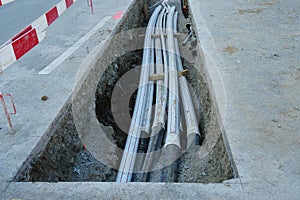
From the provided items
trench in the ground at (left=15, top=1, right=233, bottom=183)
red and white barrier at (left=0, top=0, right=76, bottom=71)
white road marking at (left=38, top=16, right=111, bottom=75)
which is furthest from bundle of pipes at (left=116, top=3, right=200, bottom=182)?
red and white barrier at (left=0, top=0, right=76, bottom=71)

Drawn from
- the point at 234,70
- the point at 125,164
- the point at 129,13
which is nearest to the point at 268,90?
the point at 234,70

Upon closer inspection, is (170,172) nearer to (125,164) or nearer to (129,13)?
(125,164)

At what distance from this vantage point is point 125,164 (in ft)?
12.5

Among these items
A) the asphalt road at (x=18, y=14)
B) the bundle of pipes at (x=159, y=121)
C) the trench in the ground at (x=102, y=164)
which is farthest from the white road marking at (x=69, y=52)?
the asphalt road at (x=18, y=14)

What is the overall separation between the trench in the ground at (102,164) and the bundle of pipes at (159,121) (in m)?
0.17

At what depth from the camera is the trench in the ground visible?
314 cm

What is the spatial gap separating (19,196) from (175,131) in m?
2.20

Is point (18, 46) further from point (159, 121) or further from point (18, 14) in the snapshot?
point (18, 14)

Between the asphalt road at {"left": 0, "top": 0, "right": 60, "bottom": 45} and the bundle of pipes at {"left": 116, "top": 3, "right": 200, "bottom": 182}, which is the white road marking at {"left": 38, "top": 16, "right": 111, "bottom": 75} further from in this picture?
the asphalt road at {"left": 0, "top": 0, "right": 60, "bottom": 45}

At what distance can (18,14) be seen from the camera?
8141 mm

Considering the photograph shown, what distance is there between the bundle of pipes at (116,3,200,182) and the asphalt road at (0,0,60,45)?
10.5ft

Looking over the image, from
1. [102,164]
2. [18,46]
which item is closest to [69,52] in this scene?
[18,46]

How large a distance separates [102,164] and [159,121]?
1.06 meters

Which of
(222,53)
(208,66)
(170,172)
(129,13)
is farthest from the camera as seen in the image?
(129,13)
